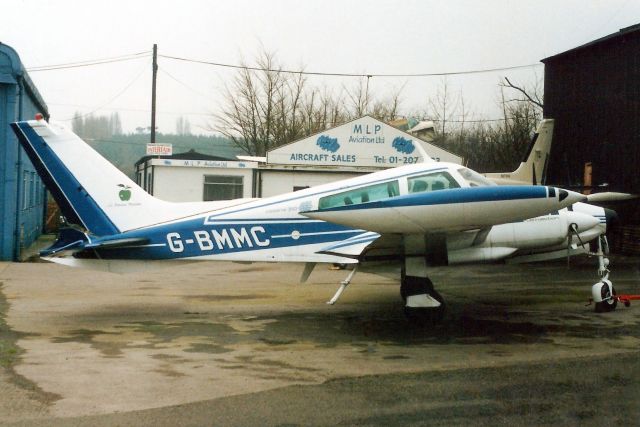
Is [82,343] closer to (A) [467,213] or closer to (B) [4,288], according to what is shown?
(A) [467,213]

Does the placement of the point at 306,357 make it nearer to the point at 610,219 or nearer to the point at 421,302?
the point at 421,302

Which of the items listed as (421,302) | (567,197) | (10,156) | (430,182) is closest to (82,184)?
(430,182)

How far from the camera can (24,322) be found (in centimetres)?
1023

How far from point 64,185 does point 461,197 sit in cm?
579

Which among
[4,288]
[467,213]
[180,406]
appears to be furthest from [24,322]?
[467,213]

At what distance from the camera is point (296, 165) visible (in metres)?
Result: 23.0

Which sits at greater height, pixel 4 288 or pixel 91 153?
pixel 91 153

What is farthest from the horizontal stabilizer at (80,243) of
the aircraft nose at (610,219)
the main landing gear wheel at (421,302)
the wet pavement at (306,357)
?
the aircraft nose at (610,219)

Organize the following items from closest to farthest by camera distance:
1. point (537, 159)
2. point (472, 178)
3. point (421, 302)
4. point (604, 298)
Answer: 1. point (421, 302)
2. point (472, 178)
3. point (604, 298)
4. point (537, 159)

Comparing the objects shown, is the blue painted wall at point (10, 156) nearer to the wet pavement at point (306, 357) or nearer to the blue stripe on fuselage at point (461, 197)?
the wet pavement at point (306, 357)

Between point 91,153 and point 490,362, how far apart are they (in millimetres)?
6393

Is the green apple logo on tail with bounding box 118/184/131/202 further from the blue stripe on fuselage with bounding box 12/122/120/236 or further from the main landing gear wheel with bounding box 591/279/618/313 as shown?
the main landing gear wheel with bounding box 591/279/618/313

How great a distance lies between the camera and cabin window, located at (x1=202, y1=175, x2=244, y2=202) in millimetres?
23328

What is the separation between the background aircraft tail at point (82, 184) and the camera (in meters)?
10.5
